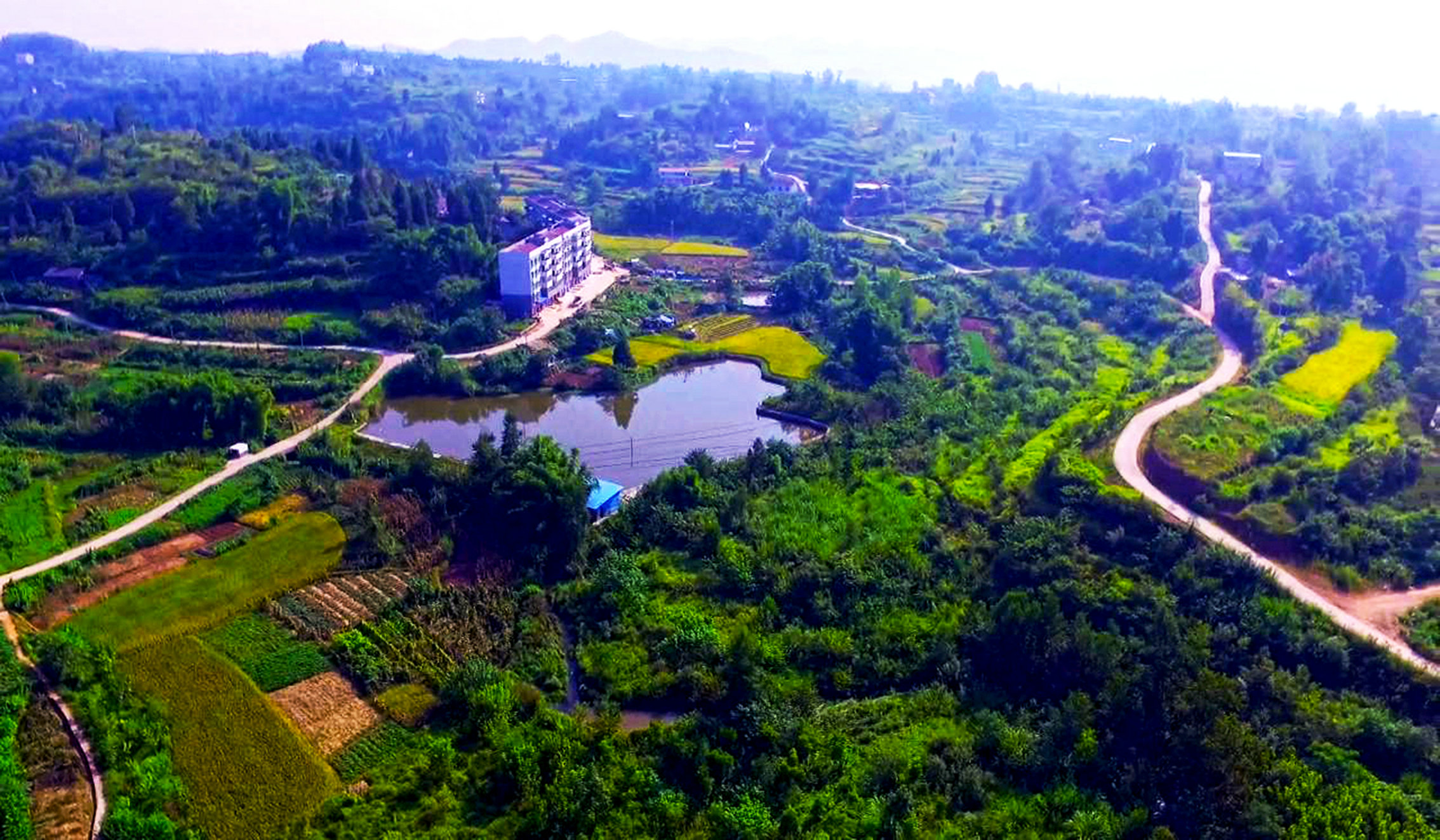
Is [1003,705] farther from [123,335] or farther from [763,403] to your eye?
[123,335]

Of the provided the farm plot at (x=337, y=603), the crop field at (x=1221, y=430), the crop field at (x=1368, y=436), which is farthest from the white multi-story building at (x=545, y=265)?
the crop field at (x=1368, y=436)

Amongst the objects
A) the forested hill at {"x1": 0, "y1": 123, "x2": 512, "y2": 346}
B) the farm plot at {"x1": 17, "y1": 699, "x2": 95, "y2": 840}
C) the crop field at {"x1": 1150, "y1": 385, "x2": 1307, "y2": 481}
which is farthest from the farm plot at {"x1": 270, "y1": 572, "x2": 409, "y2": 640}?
the crop field at {"x1": 1150, "y1": 385, "x2": 1307, "y2": 481}

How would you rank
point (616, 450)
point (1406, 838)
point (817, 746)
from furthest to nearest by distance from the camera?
point (616, 450)
point (817, 746)
point (1406, 838)

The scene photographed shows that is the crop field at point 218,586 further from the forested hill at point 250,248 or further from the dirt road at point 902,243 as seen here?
the dirt road at point 902,243

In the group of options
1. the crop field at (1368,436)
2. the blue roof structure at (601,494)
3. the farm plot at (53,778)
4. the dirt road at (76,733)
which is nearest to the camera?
the farm plot at (53,778)

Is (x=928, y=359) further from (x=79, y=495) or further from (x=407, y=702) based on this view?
(x=79, y=495)

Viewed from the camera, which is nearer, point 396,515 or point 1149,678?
point 1149,678

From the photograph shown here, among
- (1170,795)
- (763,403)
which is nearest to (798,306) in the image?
(763,403)
